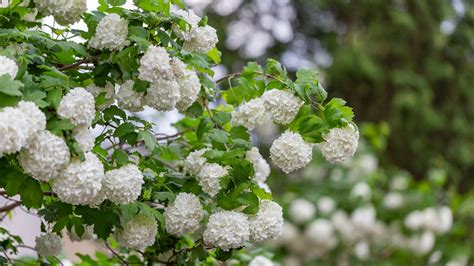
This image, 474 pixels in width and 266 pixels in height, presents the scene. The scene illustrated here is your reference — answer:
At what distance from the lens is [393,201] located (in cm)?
515

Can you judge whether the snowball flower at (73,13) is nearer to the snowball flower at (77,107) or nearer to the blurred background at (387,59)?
the snowball flower at (77,107)

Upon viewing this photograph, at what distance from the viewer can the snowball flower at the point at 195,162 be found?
1.77 metres

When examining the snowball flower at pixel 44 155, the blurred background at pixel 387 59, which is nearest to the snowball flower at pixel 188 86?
the snowball flower at pixel 44 155

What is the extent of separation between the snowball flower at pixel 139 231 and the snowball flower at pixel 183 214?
0.04 metres

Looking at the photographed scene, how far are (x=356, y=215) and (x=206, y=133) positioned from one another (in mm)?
3251

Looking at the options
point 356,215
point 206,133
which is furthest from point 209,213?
point 356,215

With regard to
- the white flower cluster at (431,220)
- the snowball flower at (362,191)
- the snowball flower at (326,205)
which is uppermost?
the white flower cluster at (431,220)

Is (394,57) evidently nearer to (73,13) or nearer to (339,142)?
(339,142)

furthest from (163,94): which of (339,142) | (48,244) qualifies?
(48,244)

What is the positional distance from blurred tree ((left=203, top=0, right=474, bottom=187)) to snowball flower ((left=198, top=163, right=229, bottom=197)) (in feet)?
18.0

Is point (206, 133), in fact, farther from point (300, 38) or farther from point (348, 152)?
point (300, 38)

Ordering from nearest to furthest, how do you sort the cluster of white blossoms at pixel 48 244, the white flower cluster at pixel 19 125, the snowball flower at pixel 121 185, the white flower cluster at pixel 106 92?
the white flower cluster at pixel 19 125
the snowball flower at pixel 121 185
the white flower cluster at pixel 106 92
the cluster of white blossoms at pixel 48 244

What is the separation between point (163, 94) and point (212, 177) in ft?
0.67

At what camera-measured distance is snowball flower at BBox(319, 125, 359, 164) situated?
1.64m
